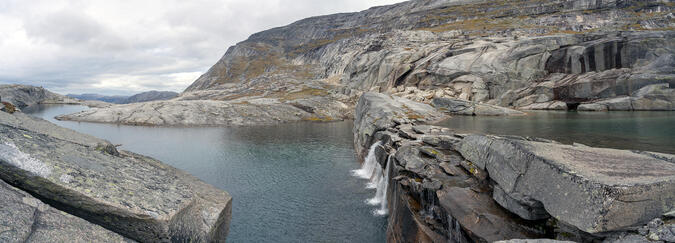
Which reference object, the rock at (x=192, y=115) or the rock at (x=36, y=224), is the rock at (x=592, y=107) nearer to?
the rock at (x=192, y=115)

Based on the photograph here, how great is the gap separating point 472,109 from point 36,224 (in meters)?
71.1

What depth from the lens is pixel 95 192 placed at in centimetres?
892

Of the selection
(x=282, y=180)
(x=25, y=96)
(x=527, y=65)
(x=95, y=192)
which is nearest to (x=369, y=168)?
(x=282, y=180)

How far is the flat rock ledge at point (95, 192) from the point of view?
26.7ft

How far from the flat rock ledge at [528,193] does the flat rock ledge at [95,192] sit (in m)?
11.8

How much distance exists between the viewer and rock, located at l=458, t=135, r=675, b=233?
9062 millimetres

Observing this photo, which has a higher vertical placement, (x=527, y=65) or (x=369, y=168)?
(x=527, y=65)

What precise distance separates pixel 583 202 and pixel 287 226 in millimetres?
19229

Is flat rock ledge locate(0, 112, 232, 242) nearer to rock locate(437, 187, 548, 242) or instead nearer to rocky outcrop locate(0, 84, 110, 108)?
rock locate(437, 187, 548, 242)

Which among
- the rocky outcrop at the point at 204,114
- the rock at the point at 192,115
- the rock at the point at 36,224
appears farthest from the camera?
the rocky outcrop at the point at 204,114

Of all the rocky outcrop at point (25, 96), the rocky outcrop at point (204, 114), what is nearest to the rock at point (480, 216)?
the rocky outcrop at point (204, 114)

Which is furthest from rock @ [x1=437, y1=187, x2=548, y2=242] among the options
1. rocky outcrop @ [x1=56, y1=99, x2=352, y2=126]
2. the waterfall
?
rocky outcrop @ [x1=56, y1=99, x2=352, y2=126]

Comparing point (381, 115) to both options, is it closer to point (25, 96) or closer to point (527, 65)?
point (527, 65)

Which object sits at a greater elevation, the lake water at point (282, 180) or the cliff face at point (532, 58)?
the cliff face at point (532, 58)
